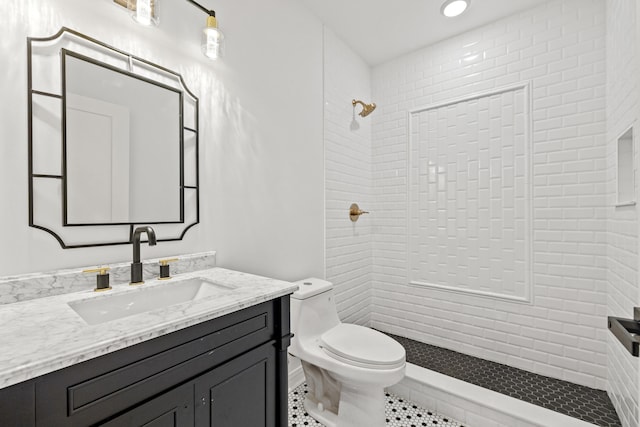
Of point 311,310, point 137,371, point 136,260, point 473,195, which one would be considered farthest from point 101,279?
point 473,195

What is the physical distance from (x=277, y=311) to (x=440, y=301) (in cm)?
181

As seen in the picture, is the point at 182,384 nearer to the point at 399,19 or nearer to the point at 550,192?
the point at 550,192

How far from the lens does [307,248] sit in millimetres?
2125

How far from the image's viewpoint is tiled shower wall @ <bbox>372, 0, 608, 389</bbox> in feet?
6.18

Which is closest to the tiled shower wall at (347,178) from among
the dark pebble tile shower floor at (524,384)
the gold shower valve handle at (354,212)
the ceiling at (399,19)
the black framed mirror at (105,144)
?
the gold shower valve handle at (354,212)

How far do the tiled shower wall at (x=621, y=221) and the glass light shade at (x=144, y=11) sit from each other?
198 cm

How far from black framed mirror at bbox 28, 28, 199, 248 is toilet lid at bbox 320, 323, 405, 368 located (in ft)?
3.24

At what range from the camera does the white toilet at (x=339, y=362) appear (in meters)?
1.47

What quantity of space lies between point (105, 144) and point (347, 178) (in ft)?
5.74

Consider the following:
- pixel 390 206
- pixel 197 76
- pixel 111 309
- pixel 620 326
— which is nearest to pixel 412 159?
pixel 390 206

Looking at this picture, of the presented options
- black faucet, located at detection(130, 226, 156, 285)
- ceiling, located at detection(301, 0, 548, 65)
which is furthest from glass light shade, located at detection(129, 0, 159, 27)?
ceiling, located at detection(301, 0, 548, 65)

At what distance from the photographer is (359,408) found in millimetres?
1578

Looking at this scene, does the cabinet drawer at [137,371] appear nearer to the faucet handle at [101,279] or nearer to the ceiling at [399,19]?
the faucet handle at [101,279]

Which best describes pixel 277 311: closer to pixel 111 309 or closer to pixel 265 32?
pixel 111 309
